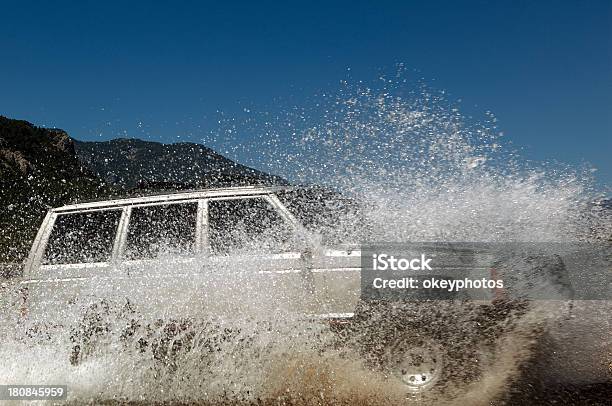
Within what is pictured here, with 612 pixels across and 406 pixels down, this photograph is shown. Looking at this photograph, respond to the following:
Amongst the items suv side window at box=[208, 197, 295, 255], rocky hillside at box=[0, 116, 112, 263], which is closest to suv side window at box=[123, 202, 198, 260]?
suv side window at box=[208, 197, 295, 255]

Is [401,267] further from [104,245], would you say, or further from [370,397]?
[104,245]

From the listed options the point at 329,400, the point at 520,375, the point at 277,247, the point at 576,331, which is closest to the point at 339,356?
the point at 329,400

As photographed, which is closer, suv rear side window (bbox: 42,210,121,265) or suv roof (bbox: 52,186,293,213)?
suv roof (bbox: 52,186,293,213)

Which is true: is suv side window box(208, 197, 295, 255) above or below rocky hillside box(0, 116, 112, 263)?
below

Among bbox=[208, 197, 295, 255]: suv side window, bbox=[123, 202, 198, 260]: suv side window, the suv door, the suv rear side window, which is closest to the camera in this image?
the suv door

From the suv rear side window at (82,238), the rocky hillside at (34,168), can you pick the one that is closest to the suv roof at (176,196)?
the suv rear side window at (82,238)

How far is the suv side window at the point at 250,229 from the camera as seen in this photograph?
17.4 feet

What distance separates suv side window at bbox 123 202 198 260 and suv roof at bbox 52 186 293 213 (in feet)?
0.33

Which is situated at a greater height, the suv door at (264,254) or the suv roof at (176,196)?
the suv roof at (176,196)

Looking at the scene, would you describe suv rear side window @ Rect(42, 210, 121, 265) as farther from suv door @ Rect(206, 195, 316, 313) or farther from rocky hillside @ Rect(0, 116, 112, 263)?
rocky hillside @ Rect(0, 116, 112, 263)

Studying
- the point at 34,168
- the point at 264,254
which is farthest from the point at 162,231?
the point at 34,168

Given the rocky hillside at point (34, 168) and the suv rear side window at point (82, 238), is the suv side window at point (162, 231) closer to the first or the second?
the suv rear side window at point (82, 238)

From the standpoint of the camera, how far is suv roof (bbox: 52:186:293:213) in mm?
5652

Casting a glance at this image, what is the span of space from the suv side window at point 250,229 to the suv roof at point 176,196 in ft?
0.47
